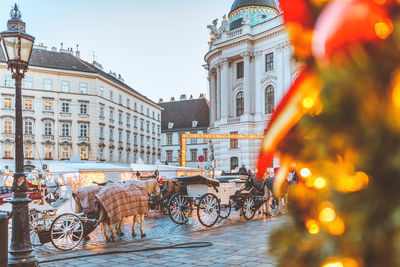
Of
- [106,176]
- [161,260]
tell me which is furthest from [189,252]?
[106,176]

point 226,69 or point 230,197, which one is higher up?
point 226,69

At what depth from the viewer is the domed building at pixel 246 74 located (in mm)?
41188

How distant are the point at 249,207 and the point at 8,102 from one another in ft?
132

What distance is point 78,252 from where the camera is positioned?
8.00 meters

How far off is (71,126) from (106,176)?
3118cm

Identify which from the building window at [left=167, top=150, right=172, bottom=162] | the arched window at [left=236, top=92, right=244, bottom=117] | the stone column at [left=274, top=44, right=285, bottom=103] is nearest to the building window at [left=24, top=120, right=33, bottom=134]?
the arched window at [left=236, top=92, right=244, bottom=117]

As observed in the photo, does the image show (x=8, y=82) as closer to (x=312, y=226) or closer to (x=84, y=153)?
(x=84, y=153)

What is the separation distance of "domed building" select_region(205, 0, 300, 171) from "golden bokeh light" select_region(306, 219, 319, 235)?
3856 centimetres

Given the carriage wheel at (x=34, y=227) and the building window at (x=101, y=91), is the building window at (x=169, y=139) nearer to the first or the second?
the building window at (x=101, y=91)

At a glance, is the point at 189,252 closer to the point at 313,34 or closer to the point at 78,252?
the point at 78,252

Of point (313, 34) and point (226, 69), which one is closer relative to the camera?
point (313, 34)

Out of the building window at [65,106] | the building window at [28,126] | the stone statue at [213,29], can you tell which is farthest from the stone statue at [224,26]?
the building window at [28,126]

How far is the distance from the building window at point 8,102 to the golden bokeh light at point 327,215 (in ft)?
161

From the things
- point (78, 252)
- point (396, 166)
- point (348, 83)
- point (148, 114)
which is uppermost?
point (148, 114)
